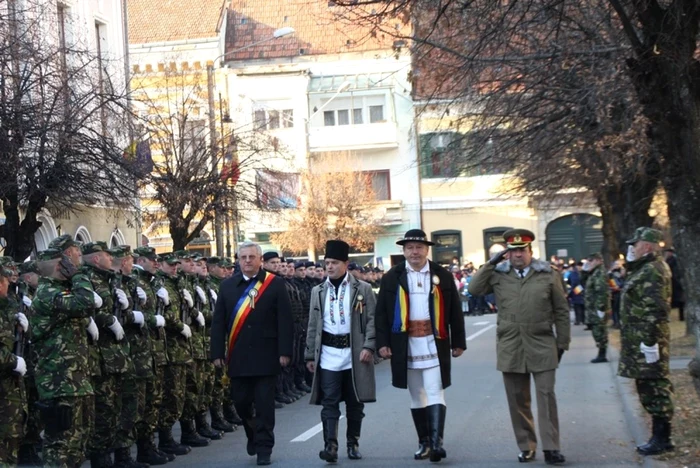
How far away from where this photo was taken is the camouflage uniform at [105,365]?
9672 millimetres

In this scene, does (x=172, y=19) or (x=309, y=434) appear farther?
(x=172, y=19)

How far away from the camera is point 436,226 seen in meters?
54.1

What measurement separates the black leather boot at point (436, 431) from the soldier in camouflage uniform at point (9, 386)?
144 inches

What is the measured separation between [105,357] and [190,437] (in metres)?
2.62

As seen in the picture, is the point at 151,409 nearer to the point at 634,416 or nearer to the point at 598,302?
the point at 634,416

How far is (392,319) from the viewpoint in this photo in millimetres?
10266

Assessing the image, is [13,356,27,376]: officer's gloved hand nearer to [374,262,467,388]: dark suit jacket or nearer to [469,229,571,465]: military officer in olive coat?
[374,262,467,388]: dark suit jacket

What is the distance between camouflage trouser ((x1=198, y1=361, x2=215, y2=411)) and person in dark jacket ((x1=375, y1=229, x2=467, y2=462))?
2.99 meters

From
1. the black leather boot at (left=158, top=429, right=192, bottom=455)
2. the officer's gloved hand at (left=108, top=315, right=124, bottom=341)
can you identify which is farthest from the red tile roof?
the officer's gloved hand at (left=108, top=315, right=124, bottom=341)

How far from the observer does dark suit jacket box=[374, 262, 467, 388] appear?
10.1 metres

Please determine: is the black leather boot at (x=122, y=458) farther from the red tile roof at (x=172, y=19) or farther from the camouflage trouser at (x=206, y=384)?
the red tile roof at (x=172, y=19)

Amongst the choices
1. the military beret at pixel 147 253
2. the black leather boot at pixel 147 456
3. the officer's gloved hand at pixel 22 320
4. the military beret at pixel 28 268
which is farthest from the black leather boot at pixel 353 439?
the military beret at pixel 28 268

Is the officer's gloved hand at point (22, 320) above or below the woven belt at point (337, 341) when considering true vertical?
above

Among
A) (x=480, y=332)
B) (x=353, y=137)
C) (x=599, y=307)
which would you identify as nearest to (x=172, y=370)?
(x=599, y=307)
